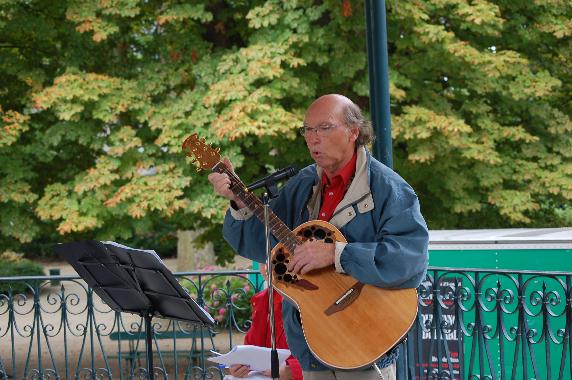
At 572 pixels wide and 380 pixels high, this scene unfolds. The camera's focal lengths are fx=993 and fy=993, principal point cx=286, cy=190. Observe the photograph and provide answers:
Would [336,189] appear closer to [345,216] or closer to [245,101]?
[345,216]

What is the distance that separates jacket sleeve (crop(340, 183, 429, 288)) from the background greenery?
8192 millimetres

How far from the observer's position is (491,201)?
13.1 metres

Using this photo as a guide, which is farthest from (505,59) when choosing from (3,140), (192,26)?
(3,140)

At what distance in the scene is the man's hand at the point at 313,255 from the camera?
3957 millimetres

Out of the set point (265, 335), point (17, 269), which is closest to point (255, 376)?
point (265, 335)

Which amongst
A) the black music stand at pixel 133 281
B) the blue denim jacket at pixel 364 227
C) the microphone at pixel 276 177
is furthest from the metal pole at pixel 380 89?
the microphone at pixel 276 177

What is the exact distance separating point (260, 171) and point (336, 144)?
9.52 meters

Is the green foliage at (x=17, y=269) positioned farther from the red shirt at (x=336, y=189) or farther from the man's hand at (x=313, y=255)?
the man's hand at (x=313, y=255)

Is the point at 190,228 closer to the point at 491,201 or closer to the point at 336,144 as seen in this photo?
the point at 491,201

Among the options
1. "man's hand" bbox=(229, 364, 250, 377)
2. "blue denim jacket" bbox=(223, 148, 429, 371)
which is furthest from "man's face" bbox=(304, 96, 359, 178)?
"man's hand" bbox=(229, 364, 250, 377)

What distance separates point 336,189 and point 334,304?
0.49m

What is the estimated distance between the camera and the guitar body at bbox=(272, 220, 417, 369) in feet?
13.1

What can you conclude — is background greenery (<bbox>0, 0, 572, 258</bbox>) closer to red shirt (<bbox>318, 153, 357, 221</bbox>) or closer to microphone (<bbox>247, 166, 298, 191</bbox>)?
red shirt (<bbox>318, 153, 357, 221</bbox>)

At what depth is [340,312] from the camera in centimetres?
406
